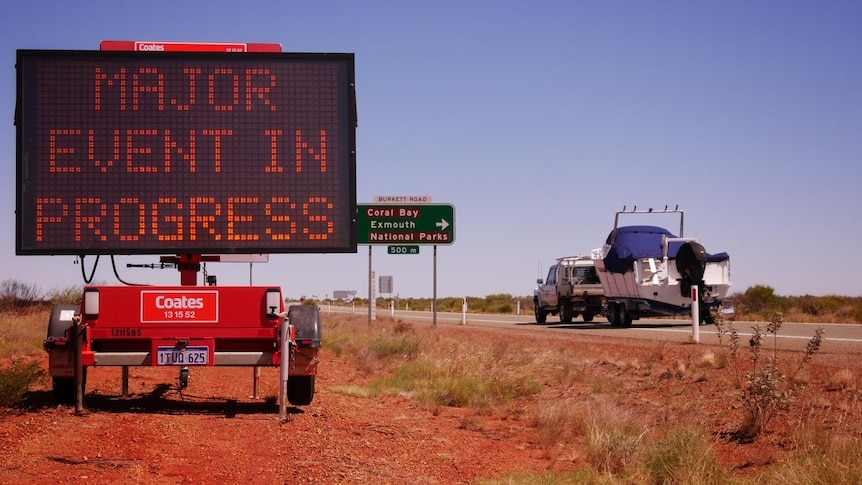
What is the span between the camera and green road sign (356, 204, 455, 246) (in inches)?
1217

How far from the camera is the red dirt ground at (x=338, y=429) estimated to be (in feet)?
24.6

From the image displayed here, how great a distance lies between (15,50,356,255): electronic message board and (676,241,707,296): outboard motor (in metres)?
21.4

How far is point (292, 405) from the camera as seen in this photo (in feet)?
37.8

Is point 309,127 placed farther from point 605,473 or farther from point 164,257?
point 605,473

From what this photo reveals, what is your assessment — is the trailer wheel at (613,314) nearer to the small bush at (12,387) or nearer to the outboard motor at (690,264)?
the outboard motor at (690,264)

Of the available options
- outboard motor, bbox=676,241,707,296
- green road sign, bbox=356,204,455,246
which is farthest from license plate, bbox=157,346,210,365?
outboard motor, bbox=676,241,707,296

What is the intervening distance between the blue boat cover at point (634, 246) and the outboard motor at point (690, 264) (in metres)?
0.54

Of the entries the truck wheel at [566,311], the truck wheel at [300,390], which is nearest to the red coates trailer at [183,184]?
the truck wheel at [300,390]

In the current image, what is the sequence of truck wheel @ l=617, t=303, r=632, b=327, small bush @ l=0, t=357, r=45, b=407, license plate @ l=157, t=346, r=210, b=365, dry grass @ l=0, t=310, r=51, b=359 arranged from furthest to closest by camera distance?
truck wheel @ l=617, t=303, r=632, b=327
dry grass @ l=0, t=310, r=51, b=359
small bush @ l=0, t=357, r=45, b=407
license plate @ l=157, t=346, r=210, b=365

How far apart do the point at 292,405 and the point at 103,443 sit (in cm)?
353

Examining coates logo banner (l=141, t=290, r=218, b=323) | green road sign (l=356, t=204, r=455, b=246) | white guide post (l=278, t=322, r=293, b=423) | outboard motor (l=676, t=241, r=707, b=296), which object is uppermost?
green road sign (l=356, t=204, r=455, b=246)

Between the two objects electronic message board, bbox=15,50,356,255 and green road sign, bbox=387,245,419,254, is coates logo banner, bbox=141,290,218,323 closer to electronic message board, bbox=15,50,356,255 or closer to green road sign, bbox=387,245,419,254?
electronic message board, bbox=15,50,356,255

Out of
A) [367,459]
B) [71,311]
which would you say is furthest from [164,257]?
[367,459]

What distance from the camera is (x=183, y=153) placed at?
10125mm
